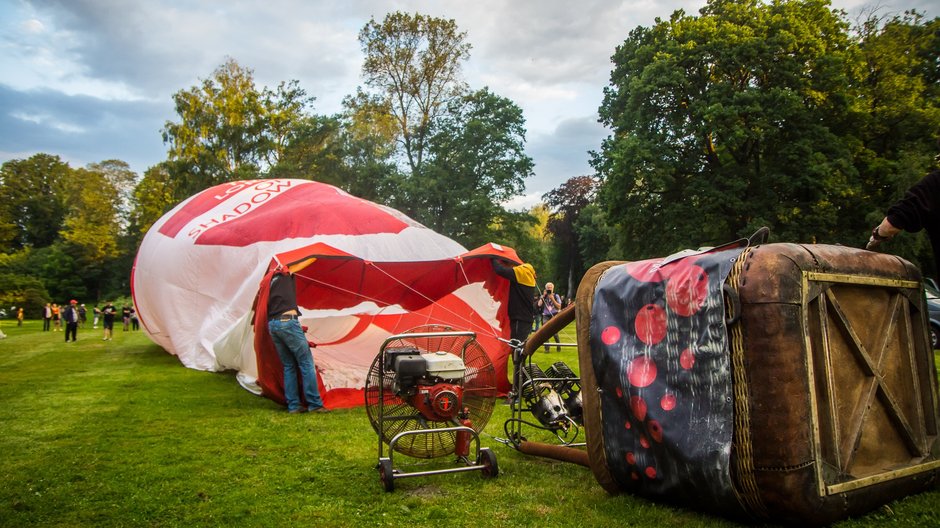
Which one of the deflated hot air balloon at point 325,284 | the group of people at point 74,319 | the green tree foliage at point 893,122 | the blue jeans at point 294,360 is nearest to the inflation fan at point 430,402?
the blue jeans at point 294,360

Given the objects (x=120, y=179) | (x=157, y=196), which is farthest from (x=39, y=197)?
(x=157, y=196)

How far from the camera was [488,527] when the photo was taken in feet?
11.6

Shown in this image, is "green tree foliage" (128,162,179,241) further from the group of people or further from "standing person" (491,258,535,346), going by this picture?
"standing person" (491,258,535,346)

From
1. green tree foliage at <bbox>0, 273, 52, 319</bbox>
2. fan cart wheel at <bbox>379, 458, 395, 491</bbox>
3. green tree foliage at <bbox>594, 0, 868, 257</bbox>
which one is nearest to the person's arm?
fan cart wheel at <bbox>379, 458, 395, 491</bbox>

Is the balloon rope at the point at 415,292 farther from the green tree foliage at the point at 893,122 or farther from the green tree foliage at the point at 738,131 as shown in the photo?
the green tree foliage at the point at 893,122

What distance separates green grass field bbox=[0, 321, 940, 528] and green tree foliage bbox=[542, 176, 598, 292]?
137 ft

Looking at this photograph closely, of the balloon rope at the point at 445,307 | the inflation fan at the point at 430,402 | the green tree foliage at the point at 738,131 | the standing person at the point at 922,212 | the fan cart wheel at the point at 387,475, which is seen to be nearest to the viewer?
the standing person at the point at 922,212

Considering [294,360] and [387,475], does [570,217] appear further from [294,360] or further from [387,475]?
[387,475]

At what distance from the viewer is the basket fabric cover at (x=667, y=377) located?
10.2ft

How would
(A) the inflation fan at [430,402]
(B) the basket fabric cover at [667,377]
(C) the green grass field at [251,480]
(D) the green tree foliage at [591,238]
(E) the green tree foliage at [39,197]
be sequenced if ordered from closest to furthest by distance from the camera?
(B) the basket fabric cover at [667,377], (C) the green grass field at [251,480], (A) the inflation fan at [430,402], (D) the green tree foliage at [591,238], (E) the green tree foliage at [39,197]

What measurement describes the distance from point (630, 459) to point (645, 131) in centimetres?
2128

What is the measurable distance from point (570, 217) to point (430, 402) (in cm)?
4513

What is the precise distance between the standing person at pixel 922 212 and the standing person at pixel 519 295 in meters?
5.46

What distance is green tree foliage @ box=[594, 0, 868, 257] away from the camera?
20734 millimetres
